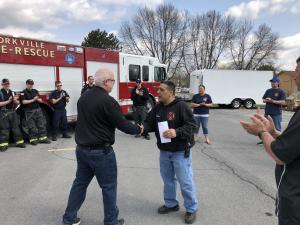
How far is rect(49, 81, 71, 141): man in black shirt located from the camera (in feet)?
35.8

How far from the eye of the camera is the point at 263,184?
6367 mm

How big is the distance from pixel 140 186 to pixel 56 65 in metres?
6.52

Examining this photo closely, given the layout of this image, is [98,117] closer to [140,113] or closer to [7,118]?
[7,118]

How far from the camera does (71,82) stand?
11953mm

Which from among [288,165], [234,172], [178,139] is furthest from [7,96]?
[288,165]

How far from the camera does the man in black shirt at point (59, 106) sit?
10922 mm

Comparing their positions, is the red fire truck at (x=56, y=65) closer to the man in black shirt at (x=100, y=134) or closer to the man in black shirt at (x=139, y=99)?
the man in black shirt at (x=139, y=99)

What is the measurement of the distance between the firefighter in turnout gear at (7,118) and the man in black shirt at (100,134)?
5843 millimetres

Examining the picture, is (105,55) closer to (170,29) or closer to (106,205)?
(106,205)

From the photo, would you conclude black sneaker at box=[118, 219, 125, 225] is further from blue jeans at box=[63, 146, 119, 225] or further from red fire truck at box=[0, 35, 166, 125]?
red fire truck at box=[0, 35, 166, 125]

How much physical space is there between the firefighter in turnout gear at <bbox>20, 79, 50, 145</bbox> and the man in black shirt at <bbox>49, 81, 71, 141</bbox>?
533 mm

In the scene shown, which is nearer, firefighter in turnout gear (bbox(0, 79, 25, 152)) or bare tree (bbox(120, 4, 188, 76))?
firefighter in turnout gear (bbox(0, 79, 25, 152))

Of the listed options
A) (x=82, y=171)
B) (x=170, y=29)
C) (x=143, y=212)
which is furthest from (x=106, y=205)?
(x=170, y=29)

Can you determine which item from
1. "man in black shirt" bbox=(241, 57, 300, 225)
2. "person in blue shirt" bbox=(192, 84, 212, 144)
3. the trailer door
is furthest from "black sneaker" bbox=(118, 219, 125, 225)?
the trailer door
